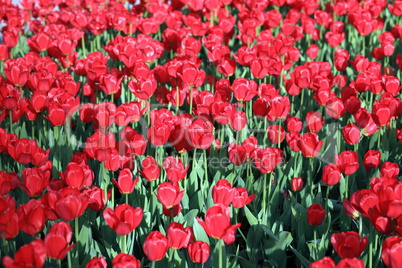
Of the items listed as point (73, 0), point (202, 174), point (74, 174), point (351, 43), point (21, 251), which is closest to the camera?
point (21, 251)

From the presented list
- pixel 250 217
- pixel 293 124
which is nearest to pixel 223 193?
pixel 250 217

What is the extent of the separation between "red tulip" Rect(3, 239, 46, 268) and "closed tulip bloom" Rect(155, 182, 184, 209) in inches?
22.0

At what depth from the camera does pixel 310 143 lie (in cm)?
244

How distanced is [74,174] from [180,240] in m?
0.52

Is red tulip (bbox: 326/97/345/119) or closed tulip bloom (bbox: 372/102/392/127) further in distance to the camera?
red tulip (bbox: 326/97/345/119)

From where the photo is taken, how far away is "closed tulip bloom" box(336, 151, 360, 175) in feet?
7.51

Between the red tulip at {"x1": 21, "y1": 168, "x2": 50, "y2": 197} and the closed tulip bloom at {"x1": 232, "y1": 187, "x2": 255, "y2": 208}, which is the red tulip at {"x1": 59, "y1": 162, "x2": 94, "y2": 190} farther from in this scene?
the closed tulip bloom at {"x1": 232, "y1": 187, "x2": 255, "y2": 208}

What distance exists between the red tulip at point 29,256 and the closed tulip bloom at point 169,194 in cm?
56

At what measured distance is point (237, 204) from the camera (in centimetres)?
215

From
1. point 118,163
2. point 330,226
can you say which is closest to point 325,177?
point 330,226

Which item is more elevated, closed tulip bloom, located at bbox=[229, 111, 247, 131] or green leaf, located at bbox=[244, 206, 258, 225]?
closed tulip bloom, located at bbox=[229, 111, 247, 131]

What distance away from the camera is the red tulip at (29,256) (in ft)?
5.09

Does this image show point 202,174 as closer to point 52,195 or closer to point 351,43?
point 52,195

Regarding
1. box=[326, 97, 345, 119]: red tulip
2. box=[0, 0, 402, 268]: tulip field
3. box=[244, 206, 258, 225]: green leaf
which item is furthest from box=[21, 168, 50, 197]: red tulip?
box=[326, 97, 345, 119]: red tulip
